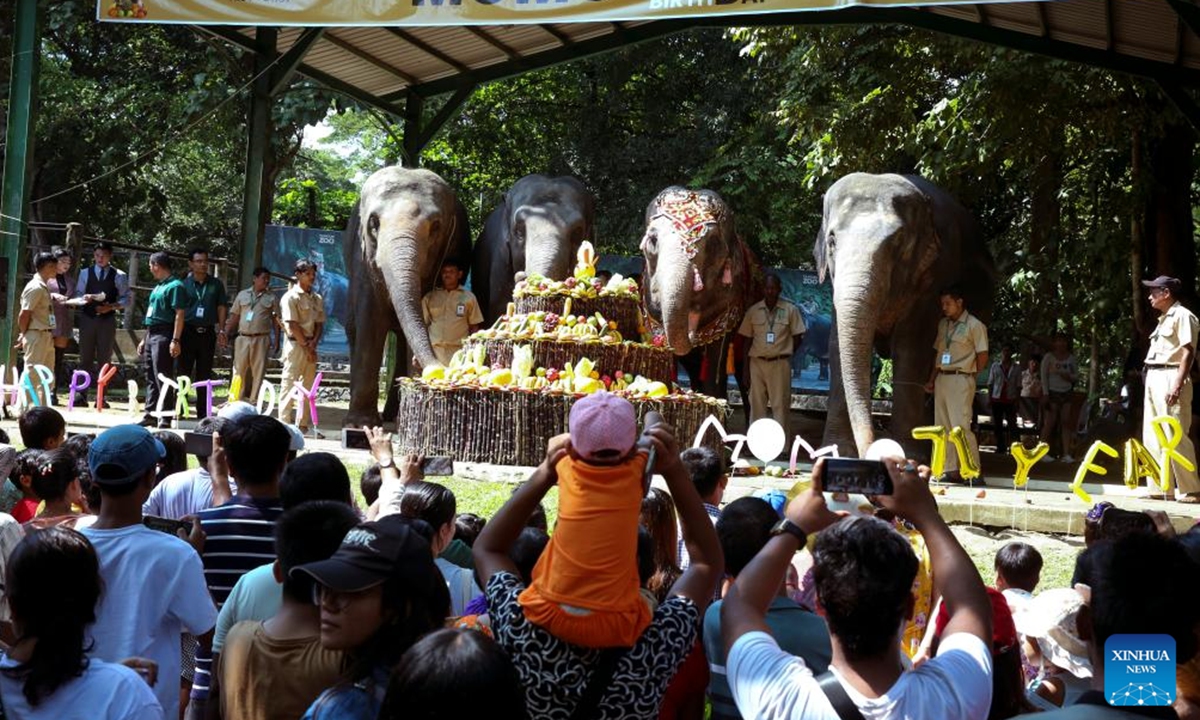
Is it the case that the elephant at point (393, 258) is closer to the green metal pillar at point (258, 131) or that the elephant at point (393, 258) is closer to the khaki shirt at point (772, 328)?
the green metal pillar at point (258, 131)

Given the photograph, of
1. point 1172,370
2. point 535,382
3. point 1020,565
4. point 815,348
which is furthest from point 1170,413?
point 815,348

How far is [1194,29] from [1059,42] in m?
2.33

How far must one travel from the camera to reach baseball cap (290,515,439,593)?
3299mm

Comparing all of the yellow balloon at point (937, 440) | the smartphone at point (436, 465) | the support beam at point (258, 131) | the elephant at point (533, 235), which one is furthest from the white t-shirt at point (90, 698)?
the support beam at point (258, 131)

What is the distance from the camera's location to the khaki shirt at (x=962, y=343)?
1341cm

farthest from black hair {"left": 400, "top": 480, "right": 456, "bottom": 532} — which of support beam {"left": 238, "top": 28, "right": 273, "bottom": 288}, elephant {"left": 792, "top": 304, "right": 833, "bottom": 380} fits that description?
elephant {"left": 792, "top": 304, "right": 833, "bottom": 380}

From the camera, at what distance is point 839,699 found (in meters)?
3.09

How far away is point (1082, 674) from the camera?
4.64 meters

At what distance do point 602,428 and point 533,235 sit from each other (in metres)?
12.1

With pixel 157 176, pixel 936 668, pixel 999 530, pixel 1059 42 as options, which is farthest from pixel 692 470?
pixel 157 176

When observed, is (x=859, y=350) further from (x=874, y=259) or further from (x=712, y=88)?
(x=712, y=88)

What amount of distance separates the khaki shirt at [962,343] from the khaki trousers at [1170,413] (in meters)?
1.74

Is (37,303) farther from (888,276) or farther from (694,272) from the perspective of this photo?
(888,276)

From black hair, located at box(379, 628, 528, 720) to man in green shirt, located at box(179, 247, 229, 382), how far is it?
13195 millimetres
